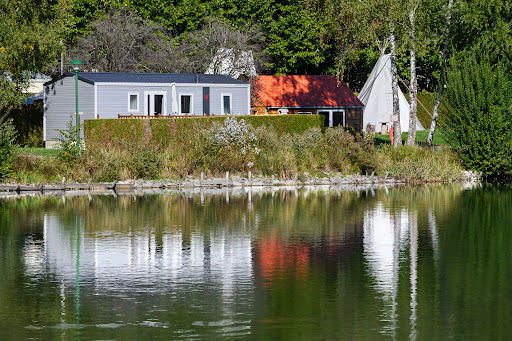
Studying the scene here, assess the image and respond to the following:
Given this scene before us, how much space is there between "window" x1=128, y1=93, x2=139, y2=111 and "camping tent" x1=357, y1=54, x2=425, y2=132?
77.6 feet

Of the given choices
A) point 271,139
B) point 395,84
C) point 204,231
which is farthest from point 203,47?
point 204,231

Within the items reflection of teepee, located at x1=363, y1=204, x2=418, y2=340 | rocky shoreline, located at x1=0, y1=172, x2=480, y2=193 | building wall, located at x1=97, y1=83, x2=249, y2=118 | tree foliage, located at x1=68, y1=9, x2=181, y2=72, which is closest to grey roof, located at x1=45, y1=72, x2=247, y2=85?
building wall, located at x1=97, y1=83, x2=249, y2=118

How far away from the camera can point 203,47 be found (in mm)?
68812

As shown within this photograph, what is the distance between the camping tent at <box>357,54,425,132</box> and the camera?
68562 mm

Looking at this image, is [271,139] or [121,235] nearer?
[121,235]

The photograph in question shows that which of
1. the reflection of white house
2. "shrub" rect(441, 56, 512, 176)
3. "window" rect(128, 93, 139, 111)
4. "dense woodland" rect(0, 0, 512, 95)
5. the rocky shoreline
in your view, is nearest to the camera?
the reflection of white house

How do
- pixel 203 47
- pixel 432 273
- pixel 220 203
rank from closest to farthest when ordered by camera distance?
pixel 432 273, pixel 220 203, pixel 203 47

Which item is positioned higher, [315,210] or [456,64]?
[456,64]

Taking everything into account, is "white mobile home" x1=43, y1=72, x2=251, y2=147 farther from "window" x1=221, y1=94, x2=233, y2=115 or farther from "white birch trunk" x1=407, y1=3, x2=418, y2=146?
"white birch trunk" x1=407, y1=3, x2=418, y2=146

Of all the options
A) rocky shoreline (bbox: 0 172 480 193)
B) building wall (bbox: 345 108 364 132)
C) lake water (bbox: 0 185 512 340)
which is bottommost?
lake water (bbox: 0 185 512 340)

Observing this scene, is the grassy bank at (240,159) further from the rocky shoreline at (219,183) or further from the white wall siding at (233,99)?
the white wall siding at (233,99)

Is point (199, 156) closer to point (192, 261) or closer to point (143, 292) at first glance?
point (192, 261)

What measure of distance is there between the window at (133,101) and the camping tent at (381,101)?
23.6 metres

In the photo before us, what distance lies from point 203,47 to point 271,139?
97.9 ft
